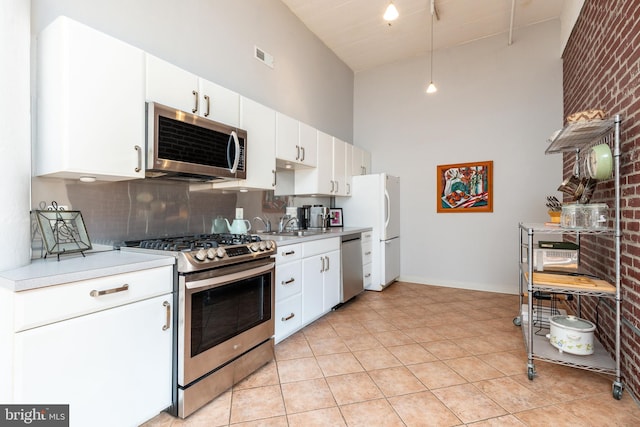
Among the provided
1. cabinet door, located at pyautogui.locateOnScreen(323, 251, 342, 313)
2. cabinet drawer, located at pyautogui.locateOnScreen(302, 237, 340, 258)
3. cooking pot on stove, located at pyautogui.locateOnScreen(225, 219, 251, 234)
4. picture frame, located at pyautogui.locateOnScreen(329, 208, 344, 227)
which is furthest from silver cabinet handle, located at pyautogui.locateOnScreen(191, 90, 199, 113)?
picture frame, located at pyautogui.locateOnScreen(329, 208, 344, 227)

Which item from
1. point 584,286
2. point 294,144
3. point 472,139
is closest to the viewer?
point 584,286

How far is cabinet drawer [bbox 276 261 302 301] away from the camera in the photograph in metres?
2.50

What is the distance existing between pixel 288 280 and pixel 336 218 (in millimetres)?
1885

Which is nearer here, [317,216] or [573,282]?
[573,282]

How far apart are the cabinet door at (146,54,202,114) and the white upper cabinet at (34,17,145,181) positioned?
0.26 feet

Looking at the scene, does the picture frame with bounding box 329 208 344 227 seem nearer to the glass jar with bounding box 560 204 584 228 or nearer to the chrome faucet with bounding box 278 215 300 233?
the chrome faucet with bounding box 278 215 300 233

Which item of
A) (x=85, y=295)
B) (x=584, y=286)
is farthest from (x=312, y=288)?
(x=584, y=286)

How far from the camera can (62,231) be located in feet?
5.52

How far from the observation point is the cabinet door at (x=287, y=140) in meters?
2.92

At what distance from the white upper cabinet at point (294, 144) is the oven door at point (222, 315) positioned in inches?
48.2

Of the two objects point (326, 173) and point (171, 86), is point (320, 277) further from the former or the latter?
point (171, 86)

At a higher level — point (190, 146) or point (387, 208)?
point (190, 146)

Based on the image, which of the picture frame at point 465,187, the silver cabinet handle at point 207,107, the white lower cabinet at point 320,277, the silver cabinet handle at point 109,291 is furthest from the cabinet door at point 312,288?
the picture frame at point 465,187

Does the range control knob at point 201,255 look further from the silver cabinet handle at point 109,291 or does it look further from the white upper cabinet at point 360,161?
the white upper cabinet at point 360,161
